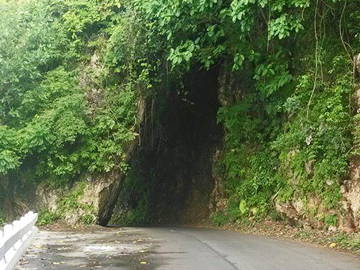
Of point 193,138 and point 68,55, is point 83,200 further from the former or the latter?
point 193,138

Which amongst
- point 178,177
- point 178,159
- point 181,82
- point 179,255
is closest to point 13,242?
point 179,255

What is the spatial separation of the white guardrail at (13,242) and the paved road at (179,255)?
0.69 ft

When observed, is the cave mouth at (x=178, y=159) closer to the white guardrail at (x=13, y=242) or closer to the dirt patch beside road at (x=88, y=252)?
the dirt patch beside road at (x=88, y=252)

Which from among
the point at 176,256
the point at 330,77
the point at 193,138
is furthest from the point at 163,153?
the point at 176,256

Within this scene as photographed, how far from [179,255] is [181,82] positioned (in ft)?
44.2

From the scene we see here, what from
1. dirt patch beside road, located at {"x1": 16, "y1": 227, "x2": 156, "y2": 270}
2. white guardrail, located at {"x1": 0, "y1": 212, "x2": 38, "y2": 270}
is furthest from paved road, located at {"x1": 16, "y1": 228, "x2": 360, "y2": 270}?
white guardrail, located at {"x1": 0, "y1": 212, "x2": 38, "y2": 270}

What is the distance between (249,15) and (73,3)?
30.1 ft

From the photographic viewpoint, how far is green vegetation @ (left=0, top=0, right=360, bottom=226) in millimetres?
13477

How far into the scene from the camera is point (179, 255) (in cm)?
980

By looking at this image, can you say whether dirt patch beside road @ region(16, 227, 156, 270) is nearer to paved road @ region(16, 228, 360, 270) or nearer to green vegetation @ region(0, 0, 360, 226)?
paved road @ region(16, 228, 360, 270)

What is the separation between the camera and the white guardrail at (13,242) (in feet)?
25.7

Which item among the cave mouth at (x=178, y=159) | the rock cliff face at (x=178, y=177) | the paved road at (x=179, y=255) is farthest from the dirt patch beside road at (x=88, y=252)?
the cave mouth at (x=178, y=159)

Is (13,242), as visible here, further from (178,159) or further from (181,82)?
(178,159)

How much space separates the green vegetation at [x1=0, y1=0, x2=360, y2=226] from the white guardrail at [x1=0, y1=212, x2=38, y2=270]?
19.3 feet
